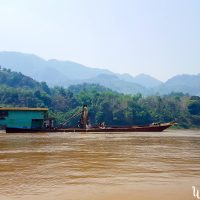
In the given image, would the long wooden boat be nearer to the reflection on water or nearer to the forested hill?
the forested hill

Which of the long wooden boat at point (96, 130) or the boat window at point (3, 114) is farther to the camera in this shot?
the boat window at point (3, 114)

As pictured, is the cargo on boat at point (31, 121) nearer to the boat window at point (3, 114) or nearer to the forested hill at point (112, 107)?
the boat window at point (3, 114)

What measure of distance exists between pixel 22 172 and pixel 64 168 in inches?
74.6

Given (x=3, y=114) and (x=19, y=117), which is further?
(x=3, y=114)

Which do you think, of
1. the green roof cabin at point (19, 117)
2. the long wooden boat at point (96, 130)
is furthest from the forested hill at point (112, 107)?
the long wooden boat at point (96, 130)

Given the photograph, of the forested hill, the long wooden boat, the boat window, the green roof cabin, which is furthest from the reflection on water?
the forested hill

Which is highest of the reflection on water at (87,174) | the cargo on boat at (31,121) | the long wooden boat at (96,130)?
the cargo on boat at (31,121)

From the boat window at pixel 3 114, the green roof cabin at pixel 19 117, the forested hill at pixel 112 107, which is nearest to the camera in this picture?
the green roof cabin at pixel 19 117

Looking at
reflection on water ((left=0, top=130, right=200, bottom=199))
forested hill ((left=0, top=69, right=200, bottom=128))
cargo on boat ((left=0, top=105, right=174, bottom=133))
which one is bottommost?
reflection on water ((left=0, top=130, right=200, bottom=199))

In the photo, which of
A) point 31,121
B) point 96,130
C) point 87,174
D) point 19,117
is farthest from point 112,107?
point 87,174

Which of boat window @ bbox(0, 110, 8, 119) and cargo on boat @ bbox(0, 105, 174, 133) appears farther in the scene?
boat window @ bbox(0, 110, 8, 119)

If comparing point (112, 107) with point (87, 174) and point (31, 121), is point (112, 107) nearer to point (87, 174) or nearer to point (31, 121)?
point (31, 121)

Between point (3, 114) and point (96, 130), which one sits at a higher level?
point (3, 114)

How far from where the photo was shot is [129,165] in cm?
1570
